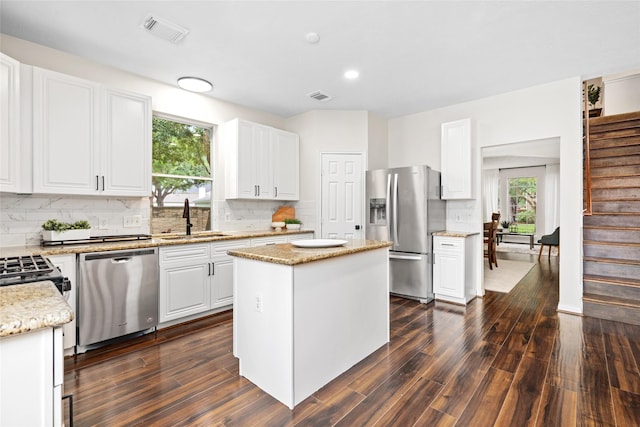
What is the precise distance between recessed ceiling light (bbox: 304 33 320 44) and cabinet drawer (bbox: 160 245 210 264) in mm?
2377

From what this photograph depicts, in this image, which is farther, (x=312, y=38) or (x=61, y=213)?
(x=61, y=213)

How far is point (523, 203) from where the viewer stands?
32.2 feet

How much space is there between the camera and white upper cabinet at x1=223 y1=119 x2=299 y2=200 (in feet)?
13.7

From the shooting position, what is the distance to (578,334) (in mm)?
2979

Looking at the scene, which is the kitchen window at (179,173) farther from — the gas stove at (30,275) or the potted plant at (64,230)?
the gas stove at (30,275)

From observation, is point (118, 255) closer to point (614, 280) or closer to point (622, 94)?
point (614, 280)

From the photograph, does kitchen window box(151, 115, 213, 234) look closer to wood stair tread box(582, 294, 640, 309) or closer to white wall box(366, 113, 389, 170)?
white wall box(366, 113, 389, 170)

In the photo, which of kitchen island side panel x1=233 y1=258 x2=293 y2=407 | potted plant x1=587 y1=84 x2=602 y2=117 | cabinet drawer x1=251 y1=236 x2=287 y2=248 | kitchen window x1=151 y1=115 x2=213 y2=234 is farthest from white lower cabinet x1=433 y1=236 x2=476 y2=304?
potted plant x1=587 y1=84 x2=602 y2=117

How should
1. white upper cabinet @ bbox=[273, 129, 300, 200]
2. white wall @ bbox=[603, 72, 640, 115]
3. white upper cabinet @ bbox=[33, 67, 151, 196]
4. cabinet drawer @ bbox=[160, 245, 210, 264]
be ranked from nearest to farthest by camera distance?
white upper cabinet @ bbox=[33, 67, 151, 196] → cabinet drawer @ bbox=[160, 245, 210, 264] → white upper cabinet @ bbox=[273, 129, 300, 200] → white wall @ bbox=[603, 72, 640, 115]

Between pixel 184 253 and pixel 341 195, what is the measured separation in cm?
244

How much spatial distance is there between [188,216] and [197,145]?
1.07 meters

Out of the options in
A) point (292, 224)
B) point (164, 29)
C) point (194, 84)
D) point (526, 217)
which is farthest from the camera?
point (526, 217)

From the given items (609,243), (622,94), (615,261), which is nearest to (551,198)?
(622,94)

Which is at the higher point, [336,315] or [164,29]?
[164,29]
